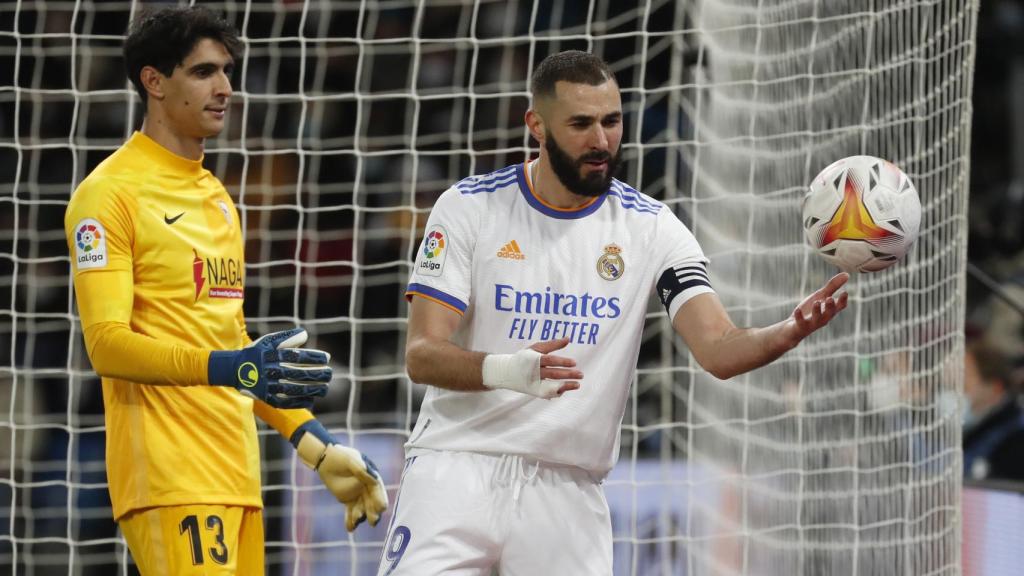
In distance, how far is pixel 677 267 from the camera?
348 cm

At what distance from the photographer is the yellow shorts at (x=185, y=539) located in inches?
134

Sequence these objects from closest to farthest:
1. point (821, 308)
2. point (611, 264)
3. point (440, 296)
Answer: point (821, 308), point (440, 296), point (611, 264)

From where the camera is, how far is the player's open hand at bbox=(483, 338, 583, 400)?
9.86 ft

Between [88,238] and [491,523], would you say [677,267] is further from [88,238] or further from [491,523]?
[88,238]

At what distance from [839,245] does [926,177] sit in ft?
6.68

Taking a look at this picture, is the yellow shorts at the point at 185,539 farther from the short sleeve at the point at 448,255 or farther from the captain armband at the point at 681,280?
the captain armband at the point at 681,280

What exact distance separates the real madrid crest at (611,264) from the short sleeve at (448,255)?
0.33 meters

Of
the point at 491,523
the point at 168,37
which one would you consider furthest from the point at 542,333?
the point at 168,37

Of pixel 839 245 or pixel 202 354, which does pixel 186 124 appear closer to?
pixel 202 354

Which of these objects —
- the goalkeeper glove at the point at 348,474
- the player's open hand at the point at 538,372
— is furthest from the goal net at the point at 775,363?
the player's open hand at the point at 538,372

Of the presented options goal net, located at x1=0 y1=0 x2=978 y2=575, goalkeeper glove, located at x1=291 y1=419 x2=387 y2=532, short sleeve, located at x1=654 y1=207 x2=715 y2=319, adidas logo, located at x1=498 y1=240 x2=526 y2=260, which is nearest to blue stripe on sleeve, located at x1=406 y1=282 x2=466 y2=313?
adidas logo, located at x1=498 y1=240 x2=526 y2=260

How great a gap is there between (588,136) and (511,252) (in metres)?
0.35

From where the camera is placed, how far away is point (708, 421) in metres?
5.87

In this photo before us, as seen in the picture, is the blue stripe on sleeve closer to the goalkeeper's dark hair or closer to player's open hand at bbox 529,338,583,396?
player's open hand at bbox 529,338,583,396
